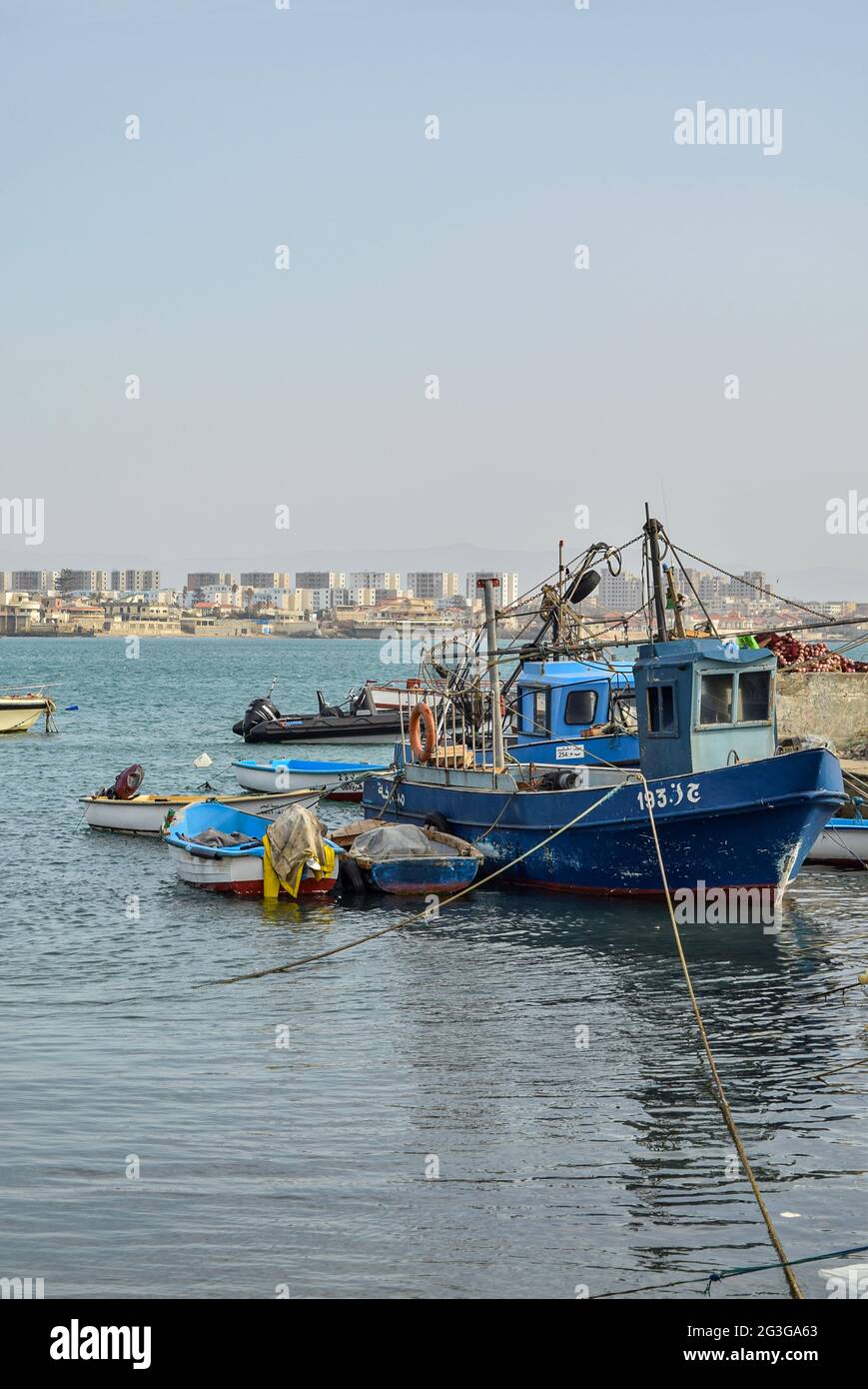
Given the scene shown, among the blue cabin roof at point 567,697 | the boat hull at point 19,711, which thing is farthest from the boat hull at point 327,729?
the blue cabin roof at point 567,697

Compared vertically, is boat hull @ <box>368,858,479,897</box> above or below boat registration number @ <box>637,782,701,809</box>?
below

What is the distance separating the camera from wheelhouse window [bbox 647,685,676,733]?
870 inches

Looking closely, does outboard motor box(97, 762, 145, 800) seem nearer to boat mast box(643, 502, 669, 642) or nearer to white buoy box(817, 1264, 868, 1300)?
boat mast box(643, 502, 669, 642)

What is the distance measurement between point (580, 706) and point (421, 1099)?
16.4m

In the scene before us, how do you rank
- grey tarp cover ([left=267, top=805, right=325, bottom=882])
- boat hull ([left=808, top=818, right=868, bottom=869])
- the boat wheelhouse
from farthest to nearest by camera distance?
1. the boat wheelhouse
2. boat hull ([left=808, top=818, right=868, bottom=869])
3. grey tarp cover ([left=267, top=805, right=325, bottom=882])

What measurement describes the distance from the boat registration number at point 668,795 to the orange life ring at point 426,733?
6.15 meters

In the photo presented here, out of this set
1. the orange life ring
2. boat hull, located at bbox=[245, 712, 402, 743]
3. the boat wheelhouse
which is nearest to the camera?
the orange life ring

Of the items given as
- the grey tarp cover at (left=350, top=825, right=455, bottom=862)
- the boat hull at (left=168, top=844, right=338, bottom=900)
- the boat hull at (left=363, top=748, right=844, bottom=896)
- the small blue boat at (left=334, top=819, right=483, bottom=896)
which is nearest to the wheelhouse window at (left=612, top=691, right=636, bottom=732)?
the boat hull at (left=363, top=748, right=844, bottom=896)

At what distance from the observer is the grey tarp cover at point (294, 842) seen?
23.0 metres

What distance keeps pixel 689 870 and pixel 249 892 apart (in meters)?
7.22

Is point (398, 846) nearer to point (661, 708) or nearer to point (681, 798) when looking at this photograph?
point (661, 708)

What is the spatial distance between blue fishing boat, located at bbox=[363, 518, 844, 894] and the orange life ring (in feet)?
7.43

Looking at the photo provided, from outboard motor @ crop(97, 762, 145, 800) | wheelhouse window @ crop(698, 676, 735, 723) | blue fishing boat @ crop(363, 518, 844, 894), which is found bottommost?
outboard motor @ crop(97, 762, 145, 800)
